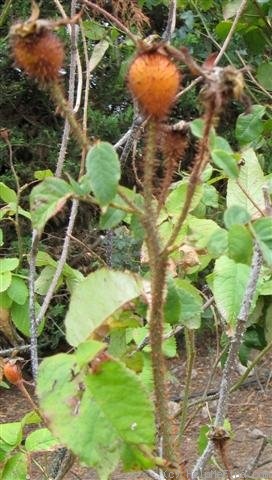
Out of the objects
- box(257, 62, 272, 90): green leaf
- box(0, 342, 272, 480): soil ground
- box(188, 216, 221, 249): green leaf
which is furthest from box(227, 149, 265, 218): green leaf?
box(0, 342, 272, 480): soil ground

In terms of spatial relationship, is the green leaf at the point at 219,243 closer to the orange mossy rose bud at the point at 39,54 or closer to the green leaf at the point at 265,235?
the green leaf at the point at 265,235

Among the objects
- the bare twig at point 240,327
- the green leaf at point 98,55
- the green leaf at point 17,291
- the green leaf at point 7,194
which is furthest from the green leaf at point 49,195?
the green leaf at point 98,55

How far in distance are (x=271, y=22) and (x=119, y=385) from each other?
182 cm

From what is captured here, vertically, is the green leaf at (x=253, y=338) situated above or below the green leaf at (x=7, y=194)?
below

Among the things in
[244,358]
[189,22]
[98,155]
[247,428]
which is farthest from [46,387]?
[247,428]

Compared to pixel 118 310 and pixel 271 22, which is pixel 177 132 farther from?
pixel 271 22

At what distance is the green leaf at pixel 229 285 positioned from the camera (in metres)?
0.99

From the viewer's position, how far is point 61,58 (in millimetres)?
661

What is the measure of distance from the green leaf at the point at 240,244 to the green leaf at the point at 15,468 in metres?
0.58

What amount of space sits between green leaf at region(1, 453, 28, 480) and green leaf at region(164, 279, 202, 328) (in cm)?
38

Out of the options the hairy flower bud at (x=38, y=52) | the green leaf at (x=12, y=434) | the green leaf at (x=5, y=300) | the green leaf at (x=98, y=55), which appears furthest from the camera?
the green leaf at (x=98, y=55)

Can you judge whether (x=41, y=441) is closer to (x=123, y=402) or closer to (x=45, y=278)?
(x=45, y=278)

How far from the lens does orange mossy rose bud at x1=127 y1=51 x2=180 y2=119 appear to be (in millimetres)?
642

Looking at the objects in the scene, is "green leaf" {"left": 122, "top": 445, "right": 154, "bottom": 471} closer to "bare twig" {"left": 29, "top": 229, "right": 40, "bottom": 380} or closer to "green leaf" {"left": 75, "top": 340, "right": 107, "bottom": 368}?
"green leaf" {"left": 75, "top": 340, "right": 107, "bottom": 368}
